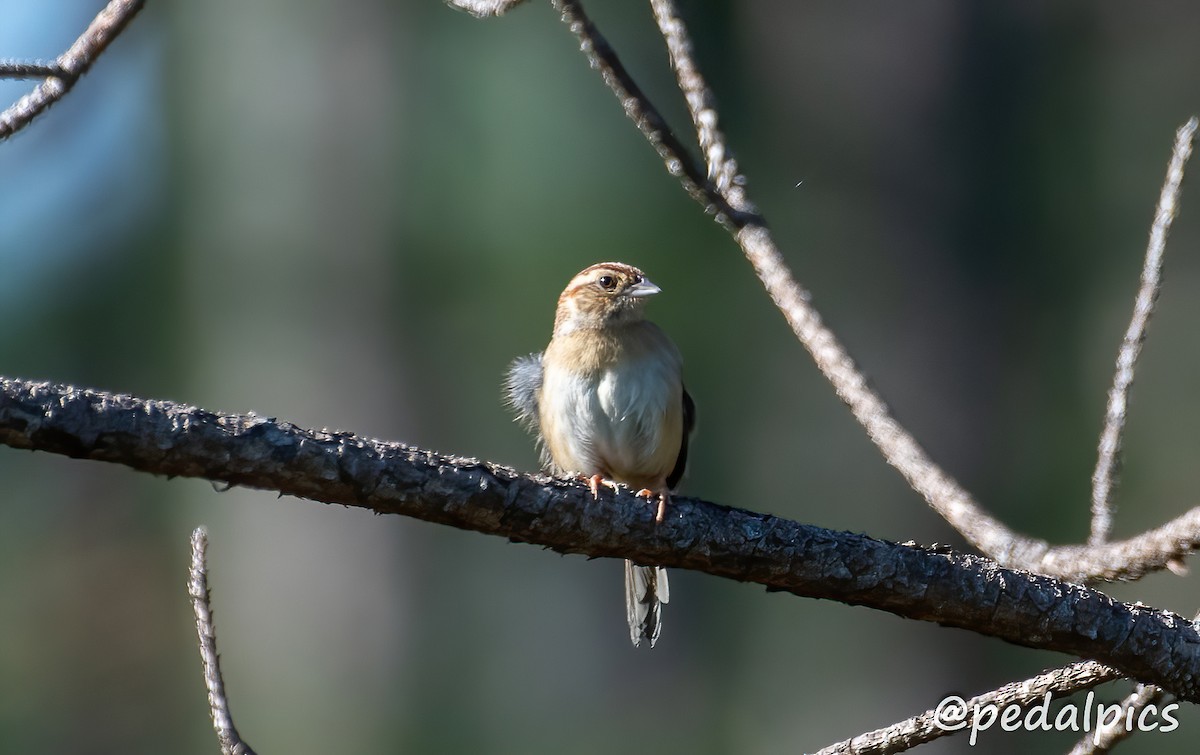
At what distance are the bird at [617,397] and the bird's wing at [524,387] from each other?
10mm

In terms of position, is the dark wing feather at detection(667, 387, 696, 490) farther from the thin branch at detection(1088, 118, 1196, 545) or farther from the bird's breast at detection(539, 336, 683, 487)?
the thin branch at detection(1088, 118, 1196, 545)

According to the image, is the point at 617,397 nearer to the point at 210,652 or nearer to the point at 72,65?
the point at 210,652

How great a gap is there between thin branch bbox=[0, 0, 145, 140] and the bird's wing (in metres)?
2.79

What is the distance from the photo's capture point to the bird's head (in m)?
5.04

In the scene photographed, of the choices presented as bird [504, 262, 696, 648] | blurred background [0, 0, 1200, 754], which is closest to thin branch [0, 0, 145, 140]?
bird [504, 262, 696, 648]

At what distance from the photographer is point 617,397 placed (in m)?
4.67

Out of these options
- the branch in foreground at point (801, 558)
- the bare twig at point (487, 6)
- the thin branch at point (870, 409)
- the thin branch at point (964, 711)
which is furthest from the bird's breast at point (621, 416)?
the bare twig at point (487, 6)

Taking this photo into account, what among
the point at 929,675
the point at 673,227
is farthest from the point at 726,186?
the point at 673,227

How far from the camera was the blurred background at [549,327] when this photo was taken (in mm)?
9000

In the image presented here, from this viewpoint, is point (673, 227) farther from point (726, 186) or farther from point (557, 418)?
point (726, 186)

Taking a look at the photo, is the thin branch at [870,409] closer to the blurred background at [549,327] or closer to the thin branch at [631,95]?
the thin branch at [631,95]

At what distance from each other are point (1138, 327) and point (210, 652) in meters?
2.08

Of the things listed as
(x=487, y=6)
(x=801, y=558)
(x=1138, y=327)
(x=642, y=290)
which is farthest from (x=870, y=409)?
(x=642, y=290)

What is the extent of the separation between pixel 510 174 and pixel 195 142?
335cm
